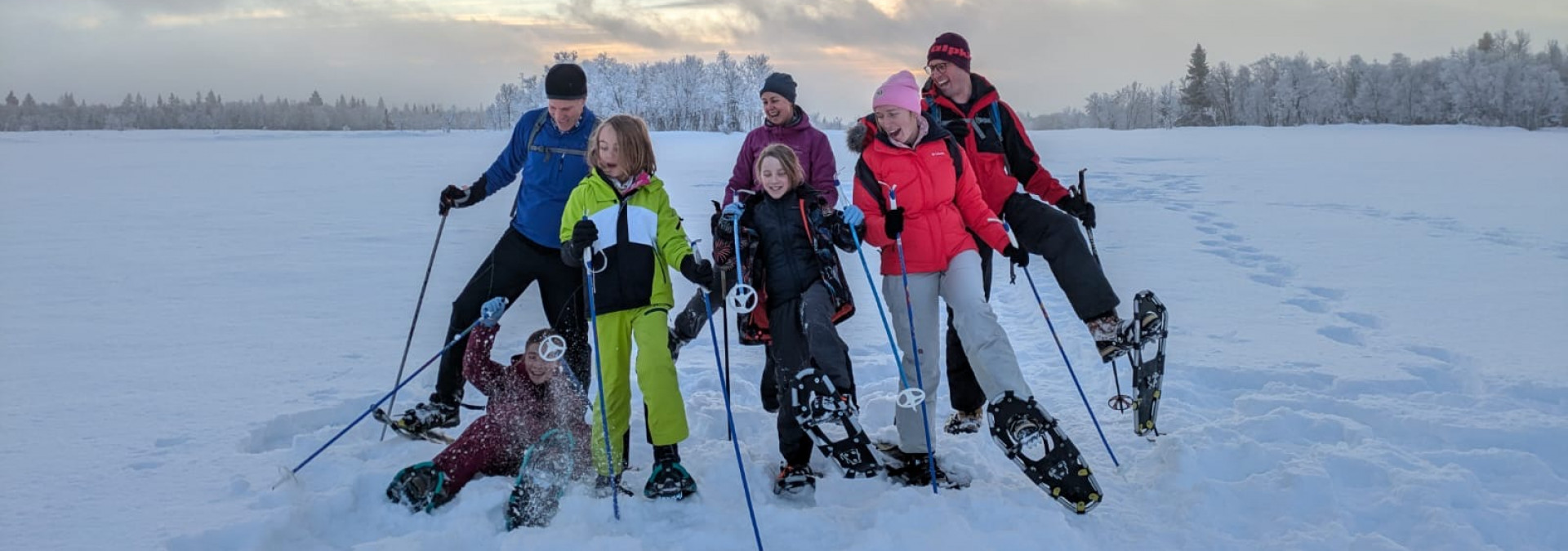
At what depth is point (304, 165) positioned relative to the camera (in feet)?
91.7

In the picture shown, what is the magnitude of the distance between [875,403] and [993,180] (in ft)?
4.71

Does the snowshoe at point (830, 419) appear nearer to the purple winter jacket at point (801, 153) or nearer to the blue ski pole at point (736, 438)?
the blue ski pole at point (736, 438)

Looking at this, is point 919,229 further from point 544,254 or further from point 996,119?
point 544,254

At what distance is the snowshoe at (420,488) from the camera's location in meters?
3.77

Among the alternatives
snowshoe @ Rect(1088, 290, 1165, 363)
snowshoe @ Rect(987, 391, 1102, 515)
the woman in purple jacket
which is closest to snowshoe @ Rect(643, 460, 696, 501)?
the woman in purple jacket

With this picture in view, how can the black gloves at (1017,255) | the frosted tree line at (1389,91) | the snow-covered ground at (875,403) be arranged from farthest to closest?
the frosted tree line at (1389,91) < the black gloves at (1017,255) < the snow-covered ground at (875,403)

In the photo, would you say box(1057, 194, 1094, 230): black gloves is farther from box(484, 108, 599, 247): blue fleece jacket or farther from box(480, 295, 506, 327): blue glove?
box(480, 295, 506, 327): blue glove

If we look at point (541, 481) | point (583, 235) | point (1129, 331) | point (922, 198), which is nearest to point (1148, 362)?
point (1129, 331)

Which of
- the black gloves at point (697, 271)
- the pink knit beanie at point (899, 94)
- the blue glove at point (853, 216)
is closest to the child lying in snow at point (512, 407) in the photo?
the black gloves at point (697, 271)

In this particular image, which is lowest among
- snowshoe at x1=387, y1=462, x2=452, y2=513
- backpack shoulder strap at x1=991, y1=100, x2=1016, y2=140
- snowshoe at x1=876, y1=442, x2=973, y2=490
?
snowshoe at x1=876, y1=442, x2=973, y2=490

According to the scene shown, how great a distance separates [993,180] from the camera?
4.80 m

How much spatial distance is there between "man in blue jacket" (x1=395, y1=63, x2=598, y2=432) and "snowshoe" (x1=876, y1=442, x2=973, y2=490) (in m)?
1.60

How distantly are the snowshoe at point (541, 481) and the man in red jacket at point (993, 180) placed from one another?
199 cm

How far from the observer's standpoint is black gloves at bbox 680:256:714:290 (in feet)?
13.4
